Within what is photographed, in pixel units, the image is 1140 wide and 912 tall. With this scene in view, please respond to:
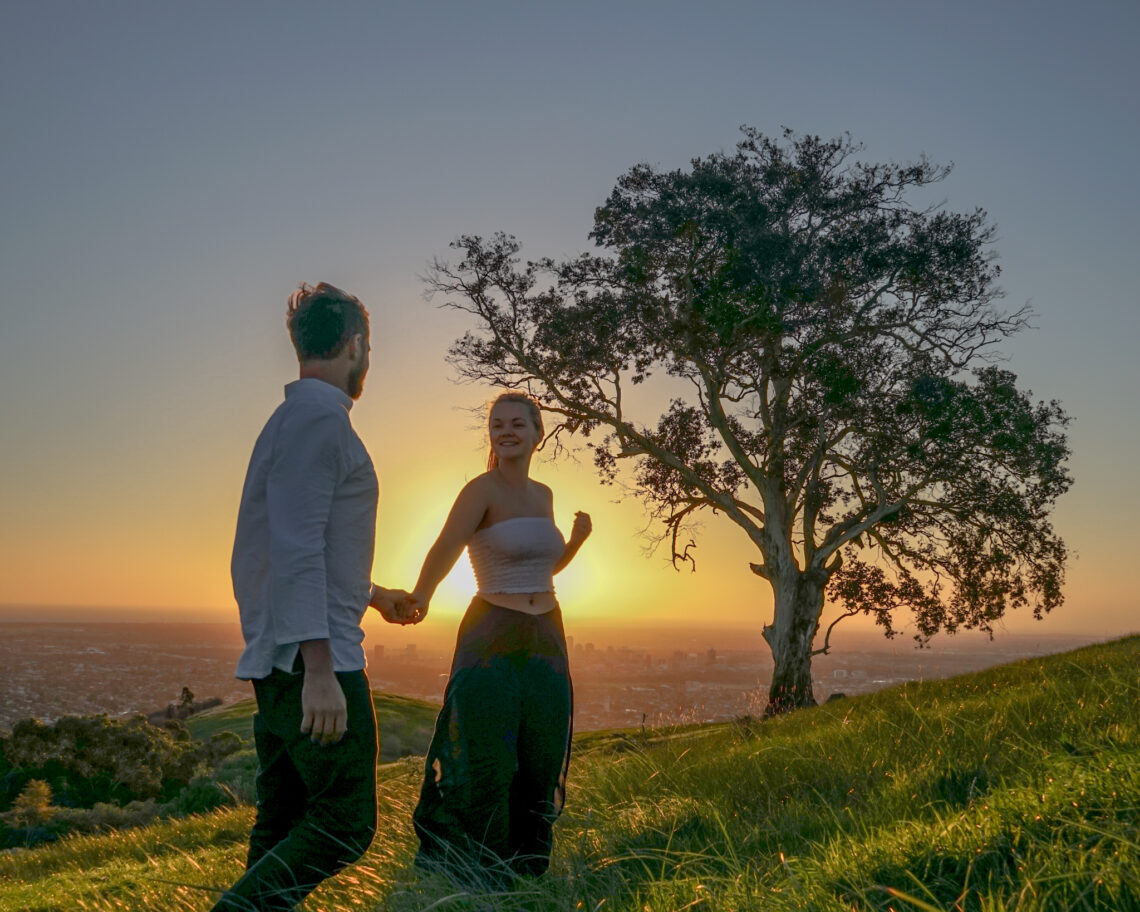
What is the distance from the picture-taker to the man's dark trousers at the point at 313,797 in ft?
11.7

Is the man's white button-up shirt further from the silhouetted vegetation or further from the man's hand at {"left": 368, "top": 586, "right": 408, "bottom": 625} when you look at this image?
the silhouetted vegetation

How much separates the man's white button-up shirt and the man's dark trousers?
0.13 meters

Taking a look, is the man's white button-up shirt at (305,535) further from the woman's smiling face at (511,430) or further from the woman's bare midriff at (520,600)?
the woman's smiling face at (511,430)

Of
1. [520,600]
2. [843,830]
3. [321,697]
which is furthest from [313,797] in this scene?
[843,830]

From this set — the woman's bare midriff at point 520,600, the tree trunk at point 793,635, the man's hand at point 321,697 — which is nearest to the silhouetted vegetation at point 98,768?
the tree trunk at point 793,635

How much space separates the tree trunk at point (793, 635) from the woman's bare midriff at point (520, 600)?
16.3m

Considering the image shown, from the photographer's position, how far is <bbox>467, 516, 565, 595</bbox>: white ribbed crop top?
5.01 meters

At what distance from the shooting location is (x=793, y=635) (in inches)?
811

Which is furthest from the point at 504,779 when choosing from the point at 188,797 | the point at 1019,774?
the point at 188,797

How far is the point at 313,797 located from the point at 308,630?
2.28 ft

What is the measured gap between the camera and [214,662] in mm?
60188

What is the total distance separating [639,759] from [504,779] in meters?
2.97

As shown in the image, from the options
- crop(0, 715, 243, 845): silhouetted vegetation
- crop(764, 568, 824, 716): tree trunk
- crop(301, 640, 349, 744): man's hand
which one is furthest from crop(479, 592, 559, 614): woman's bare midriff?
crop(764, 568, 824, 716): tree trunk

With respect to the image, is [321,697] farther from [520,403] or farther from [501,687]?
[520,403]
